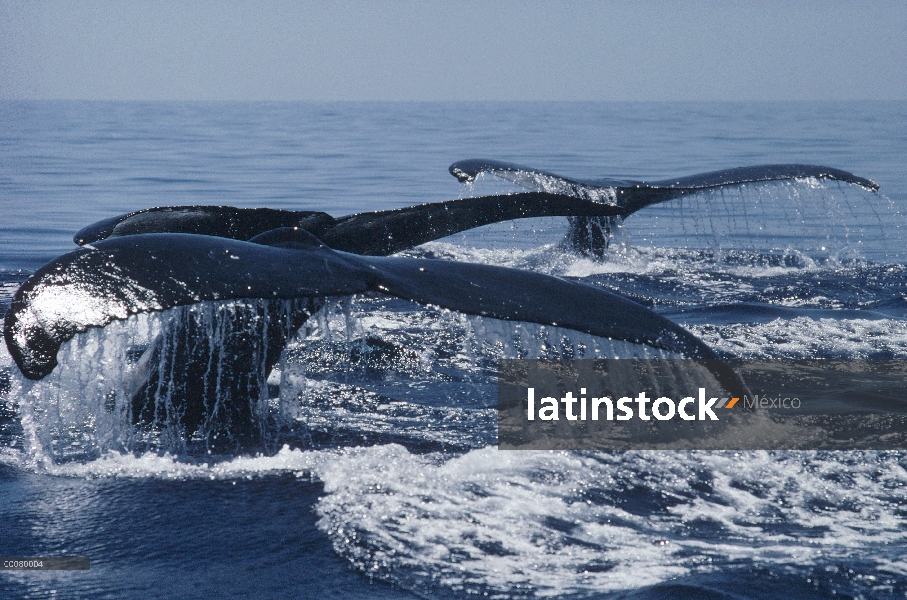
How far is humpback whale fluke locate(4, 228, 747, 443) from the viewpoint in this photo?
11.1ft

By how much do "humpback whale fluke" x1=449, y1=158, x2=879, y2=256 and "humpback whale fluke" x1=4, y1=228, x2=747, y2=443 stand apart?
3.14 metres

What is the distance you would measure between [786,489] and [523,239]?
10395 mm

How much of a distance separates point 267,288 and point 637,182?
514cm

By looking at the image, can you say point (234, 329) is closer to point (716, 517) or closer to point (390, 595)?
point (390, 595)

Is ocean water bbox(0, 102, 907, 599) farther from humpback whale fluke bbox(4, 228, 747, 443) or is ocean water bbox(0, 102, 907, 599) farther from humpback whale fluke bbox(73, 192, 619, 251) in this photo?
humpback whale fluke bbox(73, 192, 619, 251)

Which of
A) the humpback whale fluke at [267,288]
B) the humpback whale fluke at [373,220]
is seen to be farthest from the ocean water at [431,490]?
the humpback whale fluke at [373,220]

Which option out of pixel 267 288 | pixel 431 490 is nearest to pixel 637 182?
pixel 431 490

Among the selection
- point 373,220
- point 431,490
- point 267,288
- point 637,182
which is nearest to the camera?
point 267,288

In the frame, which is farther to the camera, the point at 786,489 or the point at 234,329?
the point at 234,329

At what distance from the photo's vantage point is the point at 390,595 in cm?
364

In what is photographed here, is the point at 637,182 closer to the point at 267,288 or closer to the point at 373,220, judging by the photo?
the point at 373,220

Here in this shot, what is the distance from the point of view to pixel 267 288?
3.77m

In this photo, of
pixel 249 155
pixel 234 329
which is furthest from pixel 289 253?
pixel 249 155

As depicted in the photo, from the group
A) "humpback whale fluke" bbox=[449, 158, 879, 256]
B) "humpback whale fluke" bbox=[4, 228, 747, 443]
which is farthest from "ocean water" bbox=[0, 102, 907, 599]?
"humpback whale fluke" bbox=[449, 158, 879, 256]
